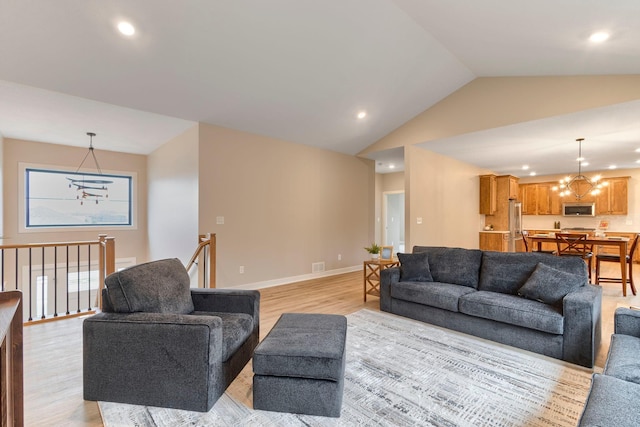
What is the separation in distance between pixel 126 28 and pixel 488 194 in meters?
7.96

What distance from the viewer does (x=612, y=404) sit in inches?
47.4

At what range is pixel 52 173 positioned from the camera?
5.66 meters

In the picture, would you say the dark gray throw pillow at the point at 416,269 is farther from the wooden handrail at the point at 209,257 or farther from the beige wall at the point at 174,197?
the beige wall at the point at 174,197

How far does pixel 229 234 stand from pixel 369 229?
3578mm

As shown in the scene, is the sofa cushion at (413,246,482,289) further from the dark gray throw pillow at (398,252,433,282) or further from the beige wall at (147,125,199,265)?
the beige wall at (147,125,199,265)

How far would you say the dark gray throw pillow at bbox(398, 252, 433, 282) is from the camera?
3.65 metres

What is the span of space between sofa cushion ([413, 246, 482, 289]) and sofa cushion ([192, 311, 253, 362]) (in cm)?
240

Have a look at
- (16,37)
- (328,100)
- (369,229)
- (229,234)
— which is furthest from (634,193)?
(16,37)

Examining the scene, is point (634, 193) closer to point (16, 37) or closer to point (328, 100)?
point (328, 100)

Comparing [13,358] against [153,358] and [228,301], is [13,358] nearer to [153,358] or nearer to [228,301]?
[153,358]

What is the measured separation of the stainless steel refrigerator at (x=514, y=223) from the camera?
765cm

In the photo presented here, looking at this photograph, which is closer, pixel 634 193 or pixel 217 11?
pixel 217 11

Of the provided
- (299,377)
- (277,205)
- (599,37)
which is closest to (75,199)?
(277,205)

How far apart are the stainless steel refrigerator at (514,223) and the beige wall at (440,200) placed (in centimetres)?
71
